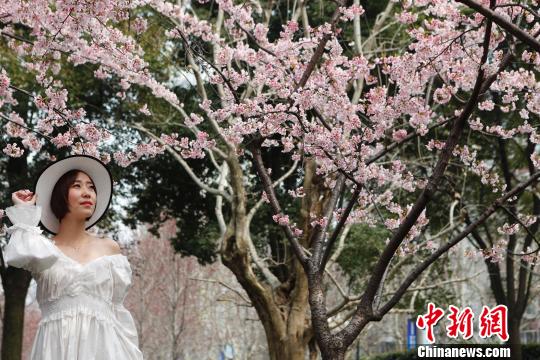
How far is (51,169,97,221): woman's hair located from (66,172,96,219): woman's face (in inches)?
0.6

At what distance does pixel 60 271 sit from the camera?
3.54 meters

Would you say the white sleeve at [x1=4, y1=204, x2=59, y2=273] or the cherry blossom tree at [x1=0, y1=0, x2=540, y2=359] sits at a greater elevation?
the cherry blossom tree at [x1=0, y1=0, x2=540, y2=359]

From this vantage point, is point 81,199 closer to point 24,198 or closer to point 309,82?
point 24,198

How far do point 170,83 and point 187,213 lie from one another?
97.8 inches

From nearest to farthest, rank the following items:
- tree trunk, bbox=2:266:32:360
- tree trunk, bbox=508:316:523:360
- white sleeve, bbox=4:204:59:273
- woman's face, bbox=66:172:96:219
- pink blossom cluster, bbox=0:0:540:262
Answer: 1. white sleeve, bbox=4:204:59:273
2. woman's face, bbox=66:172:96:219
3. pink blossom cluster, bbox=0:0:540:262
4. tree trunk, bbox=508:316:523:360
5. tree trunk, bbox=2:266:32:360

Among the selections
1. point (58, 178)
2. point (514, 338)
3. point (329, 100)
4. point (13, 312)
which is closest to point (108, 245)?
point (58, 178)

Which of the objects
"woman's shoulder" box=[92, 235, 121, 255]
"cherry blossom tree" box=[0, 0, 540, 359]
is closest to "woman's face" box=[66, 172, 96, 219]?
"woman's shoulder" box=[92, 235, 121, 255]

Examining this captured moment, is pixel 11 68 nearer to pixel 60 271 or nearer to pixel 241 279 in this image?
pixel 241 279

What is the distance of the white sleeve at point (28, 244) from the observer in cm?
342

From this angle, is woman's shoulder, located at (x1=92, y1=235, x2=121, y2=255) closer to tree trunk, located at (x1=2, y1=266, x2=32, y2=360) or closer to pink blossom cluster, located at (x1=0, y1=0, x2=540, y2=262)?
pink blossom cluster, located at (x1=0, y1=0, x2=540, y2=262)

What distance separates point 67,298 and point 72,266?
0.47ft

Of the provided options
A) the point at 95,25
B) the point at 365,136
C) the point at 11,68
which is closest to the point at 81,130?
the point at 95,25

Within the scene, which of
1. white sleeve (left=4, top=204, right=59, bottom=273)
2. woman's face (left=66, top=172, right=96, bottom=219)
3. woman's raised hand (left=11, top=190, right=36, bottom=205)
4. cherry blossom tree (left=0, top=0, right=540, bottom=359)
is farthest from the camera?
cherry blossom tree (left=0, top=0, right=540, bottom=359)

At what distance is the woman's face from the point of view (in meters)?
3.78
